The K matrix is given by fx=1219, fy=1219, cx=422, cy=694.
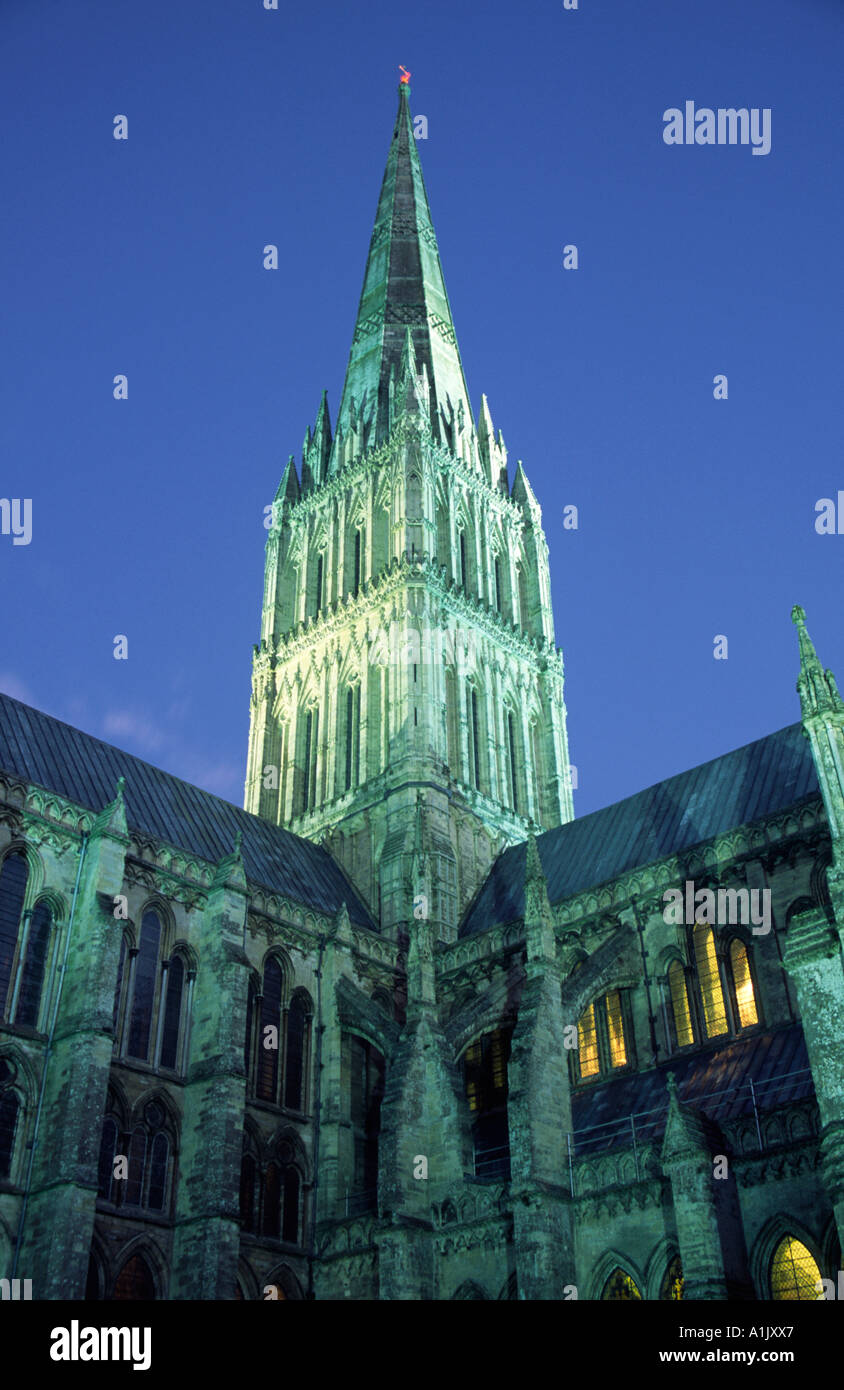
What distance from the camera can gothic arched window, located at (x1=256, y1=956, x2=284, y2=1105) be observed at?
107 ft

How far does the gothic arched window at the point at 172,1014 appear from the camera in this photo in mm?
30469

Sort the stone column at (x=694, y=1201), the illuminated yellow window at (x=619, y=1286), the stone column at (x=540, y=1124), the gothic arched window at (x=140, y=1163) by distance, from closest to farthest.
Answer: the stone column at (x=694, y=1201) < the illuminated yellow window at (x=619, y=1286) < the stone column at (x=540, y=1124) < the gothic arched window at (x=140, y=1163)

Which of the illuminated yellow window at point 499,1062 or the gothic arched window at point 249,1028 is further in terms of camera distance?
Result: the illuminated yellow window at point 499,1062

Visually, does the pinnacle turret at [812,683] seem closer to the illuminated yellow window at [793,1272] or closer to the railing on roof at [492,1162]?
the illuminated yellow window at [793,1272]

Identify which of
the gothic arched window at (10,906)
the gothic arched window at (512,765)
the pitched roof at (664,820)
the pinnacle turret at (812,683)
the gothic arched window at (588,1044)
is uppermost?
the gothic arched window at (512,765)

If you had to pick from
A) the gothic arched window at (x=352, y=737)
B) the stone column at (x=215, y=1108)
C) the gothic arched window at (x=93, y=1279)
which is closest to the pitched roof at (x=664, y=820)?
the gothic arched window at (x=352, y=737)

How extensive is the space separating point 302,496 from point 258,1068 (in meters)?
29.2

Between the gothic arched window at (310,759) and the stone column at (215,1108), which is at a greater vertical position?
the gothic arched window at (310,759)

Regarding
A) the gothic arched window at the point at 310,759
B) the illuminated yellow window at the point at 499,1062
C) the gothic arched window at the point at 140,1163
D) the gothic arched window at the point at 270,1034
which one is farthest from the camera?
the gothic arched window at the point at 310,759

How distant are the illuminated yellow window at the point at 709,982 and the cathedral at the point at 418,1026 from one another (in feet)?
0.26

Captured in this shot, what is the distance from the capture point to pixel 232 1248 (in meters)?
27.5

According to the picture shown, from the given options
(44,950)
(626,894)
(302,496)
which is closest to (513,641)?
(302,496)

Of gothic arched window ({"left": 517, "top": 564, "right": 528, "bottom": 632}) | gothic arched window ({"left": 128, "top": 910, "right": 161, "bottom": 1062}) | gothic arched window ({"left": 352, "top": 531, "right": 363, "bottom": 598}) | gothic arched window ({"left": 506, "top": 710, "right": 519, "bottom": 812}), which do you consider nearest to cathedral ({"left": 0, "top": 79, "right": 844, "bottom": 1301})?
gothic arched window ({"left": 128, "top": 910, "right": 161, "bottom": 1062})
